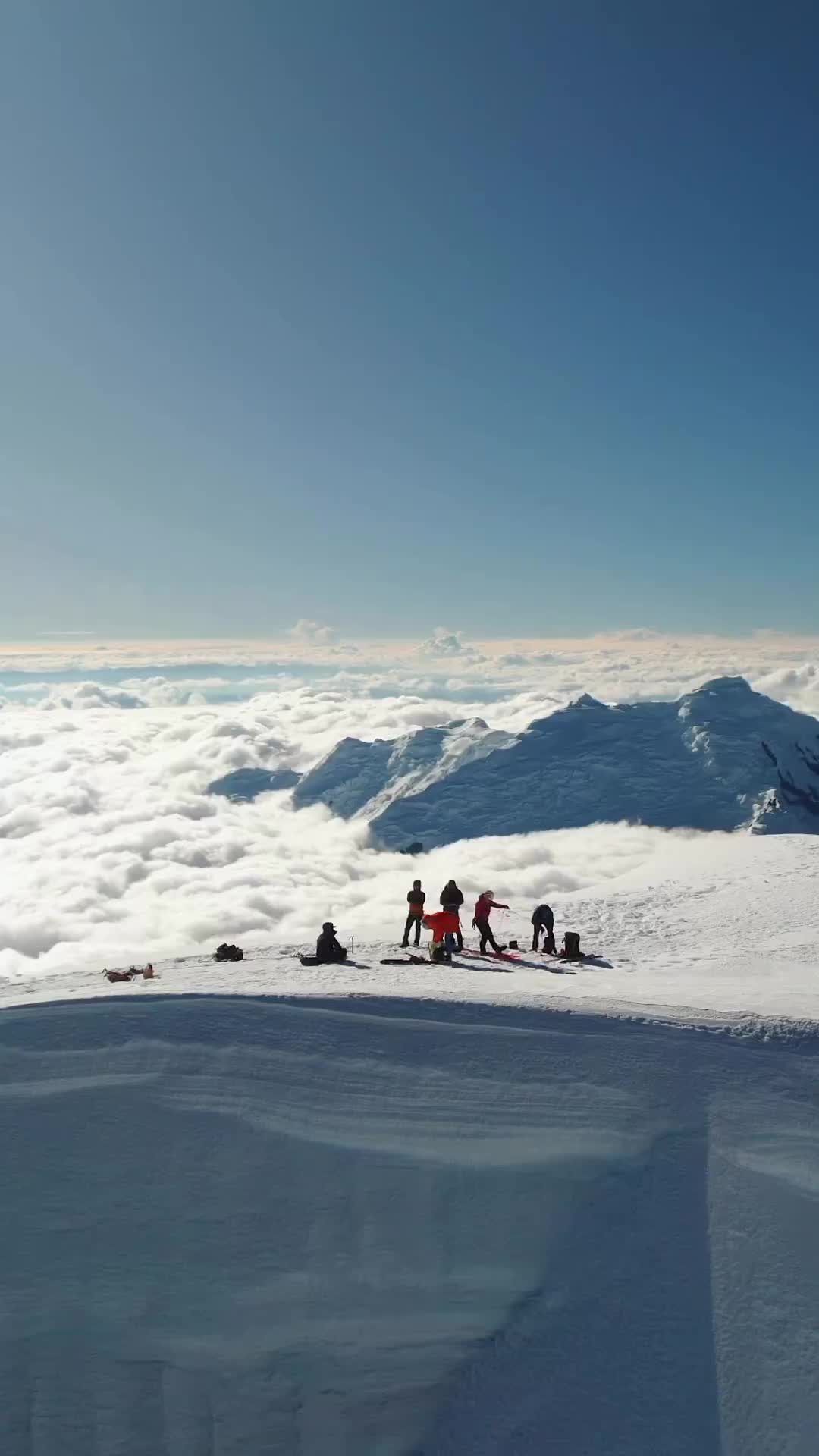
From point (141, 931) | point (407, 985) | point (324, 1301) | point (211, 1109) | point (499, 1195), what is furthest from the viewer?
point (141, 931)

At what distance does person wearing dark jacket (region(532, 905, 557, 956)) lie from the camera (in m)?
21.4

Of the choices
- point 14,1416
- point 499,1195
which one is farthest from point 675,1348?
point 14,1416

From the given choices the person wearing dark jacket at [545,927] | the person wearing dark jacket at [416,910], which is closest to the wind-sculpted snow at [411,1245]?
the person wearing dark jacket at [416,910]

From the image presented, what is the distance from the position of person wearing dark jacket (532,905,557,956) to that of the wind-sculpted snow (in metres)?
7.10

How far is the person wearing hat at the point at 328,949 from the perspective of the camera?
19016 millimetres

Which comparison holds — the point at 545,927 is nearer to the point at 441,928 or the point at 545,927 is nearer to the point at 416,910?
the point at 441,928

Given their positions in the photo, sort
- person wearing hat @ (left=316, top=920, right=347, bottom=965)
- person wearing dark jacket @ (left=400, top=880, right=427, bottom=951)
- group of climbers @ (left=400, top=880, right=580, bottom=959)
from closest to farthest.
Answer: person wearing hat @ (left=316, top=920, right=347, bottom=965)
group of climbers @ (left=400, top=880, right=580, bottom=959)
person wearing dark jacket @ (left=400, top=880, right=427, bottom=951)

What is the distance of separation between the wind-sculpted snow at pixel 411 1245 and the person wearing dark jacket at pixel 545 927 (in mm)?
7101

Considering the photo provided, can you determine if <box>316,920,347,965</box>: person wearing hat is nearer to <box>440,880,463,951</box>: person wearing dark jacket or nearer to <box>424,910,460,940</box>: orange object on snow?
<box>424,910,460,940</box>: orange object on snow

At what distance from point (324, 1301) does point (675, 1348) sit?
4.89 metres

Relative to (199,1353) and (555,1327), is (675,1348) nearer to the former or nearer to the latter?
(555,1327)

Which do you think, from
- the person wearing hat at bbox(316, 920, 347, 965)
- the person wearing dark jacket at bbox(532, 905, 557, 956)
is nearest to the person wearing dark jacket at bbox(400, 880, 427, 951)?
the person wearing hat at bbox(316, 920, 347, 965)

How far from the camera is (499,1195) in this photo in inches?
478

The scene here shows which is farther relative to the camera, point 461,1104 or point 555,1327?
point 461,1104
